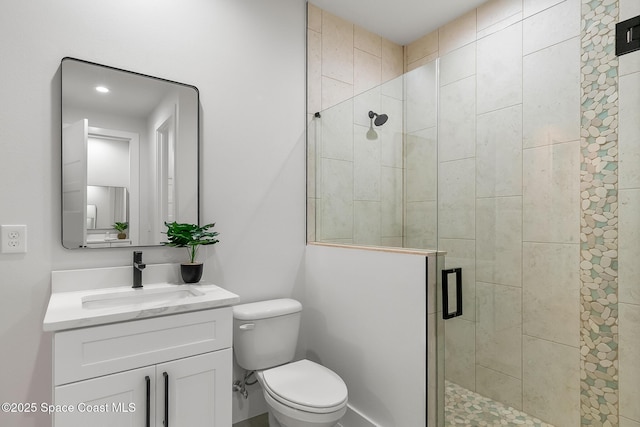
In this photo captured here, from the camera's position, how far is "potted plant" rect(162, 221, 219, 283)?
1787 mm

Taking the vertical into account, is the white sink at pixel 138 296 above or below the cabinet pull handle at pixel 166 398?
above

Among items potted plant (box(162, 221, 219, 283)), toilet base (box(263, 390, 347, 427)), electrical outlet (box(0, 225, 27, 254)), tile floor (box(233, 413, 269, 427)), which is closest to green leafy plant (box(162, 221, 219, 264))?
potted plant (box(162, 221, 219, 283))

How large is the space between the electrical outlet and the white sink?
346mm

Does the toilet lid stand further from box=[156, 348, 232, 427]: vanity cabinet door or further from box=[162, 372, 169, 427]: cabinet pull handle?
box=[162, 372, 169, 427]: cabinet pull handle

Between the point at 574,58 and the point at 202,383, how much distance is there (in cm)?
193

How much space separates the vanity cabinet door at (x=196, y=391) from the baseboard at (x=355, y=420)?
77 centimetres

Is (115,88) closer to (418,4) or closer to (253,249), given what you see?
(253,249)

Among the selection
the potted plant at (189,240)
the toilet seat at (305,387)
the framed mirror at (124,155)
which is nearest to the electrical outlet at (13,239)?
the framed mirror at (124,155)

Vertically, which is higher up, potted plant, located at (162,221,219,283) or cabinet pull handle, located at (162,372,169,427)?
potted plant, located at (162,221,219,283)

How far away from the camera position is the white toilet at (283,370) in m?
1.55

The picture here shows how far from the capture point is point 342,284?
2.09 metres

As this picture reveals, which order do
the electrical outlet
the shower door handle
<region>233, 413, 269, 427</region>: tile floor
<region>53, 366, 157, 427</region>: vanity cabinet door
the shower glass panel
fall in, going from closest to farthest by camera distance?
1. <region>53, 366, 157, 427</region>: vanity cabinet door
2. the electrical outlet
3. the shower door handle
4. the shower glass panel
5. <region>233, 413, 269, 427</region>: tile floor

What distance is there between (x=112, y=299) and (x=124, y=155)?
0.69 meters

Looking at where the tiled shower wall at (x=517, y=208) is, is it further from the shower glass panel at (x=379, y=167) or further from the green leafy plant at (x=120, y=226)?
the green leafy plant at (x=120, y=226)
